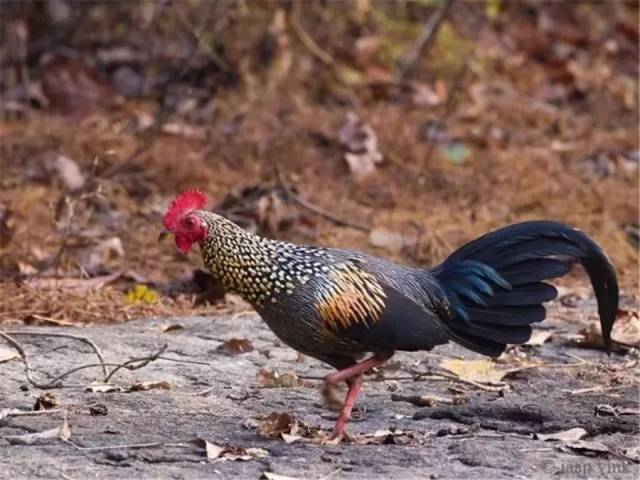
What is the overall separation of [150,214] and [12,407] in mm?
4024

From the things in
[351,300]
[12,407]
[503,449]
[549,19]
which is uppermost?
[549,19]

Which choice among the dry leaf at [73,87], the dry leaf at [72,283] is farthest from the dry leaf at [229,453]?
the dry leaf at [73,87]

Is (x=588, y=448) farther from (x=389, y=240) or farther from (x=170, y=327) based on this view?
(x=389, y=240)

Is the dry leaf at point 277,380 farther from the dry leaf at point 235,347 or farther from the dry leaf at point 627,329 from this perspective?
the dry leaf at point 627,329

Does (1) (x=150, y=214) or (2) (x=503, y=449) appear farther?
(1) (x=150, y=214)

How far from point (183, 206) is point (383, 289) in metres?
0.85

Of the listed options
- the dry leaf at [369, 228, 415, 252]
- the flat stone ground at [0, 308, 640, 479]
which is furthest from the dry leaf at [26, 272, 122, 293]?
the dry leaf at [369, 228, 415, 252]

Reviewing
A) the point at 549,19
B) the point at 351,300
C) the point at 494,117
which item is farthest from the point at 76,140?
the point at 549,19

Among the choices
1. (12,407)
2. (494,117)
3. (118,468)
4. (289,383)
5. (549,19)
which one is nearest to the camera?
(118,468)

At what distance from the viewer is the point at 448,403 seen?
18.6 feet

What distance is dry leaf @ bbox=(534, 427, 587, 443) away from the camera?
5070 mm

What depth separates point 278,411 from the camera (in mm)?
5500

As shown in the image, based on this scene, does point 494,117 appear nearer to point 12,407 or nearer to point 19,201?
point 19,201

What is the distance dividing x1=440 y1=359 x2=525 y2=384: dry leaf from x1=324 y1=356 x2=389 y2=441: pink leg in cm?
100
